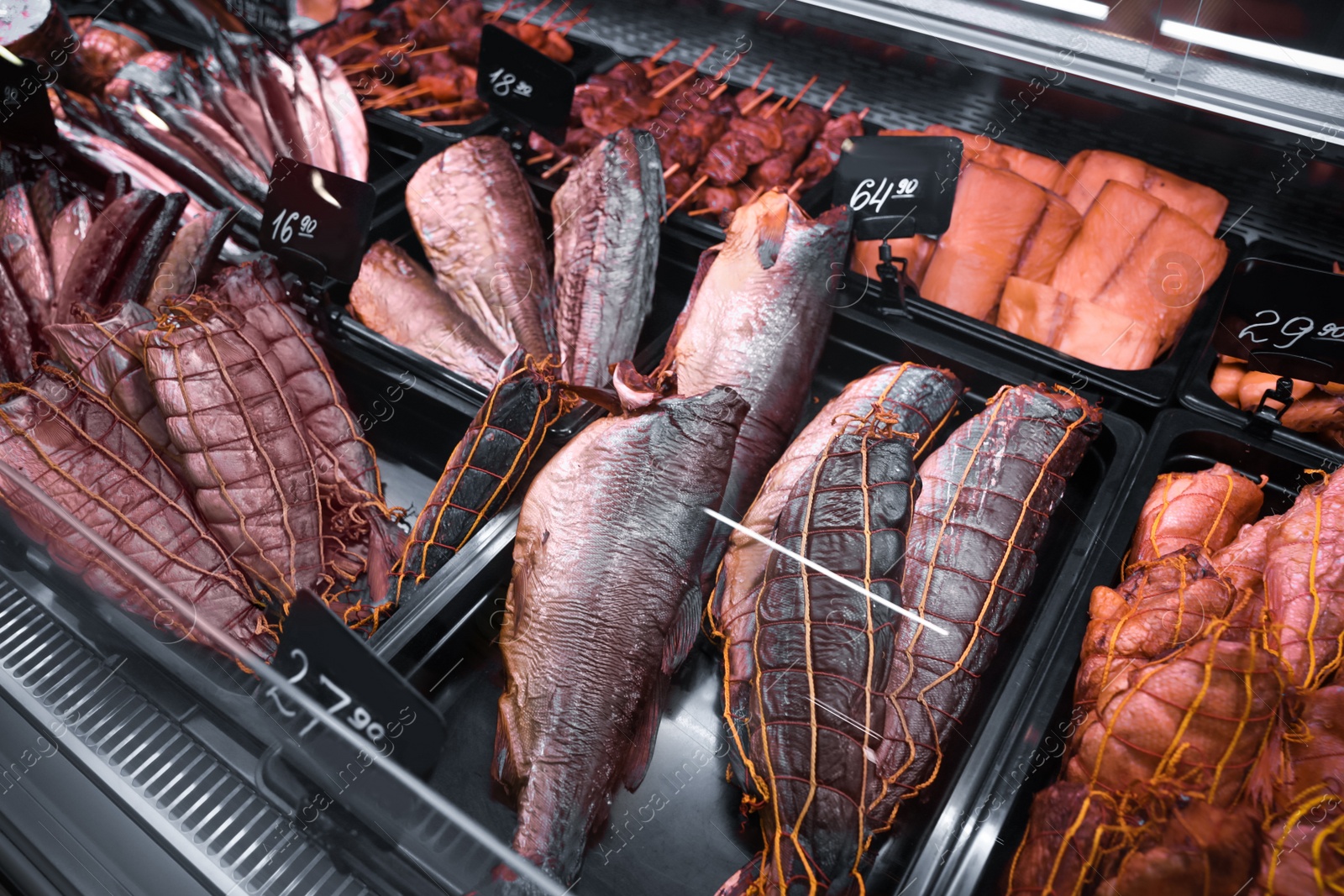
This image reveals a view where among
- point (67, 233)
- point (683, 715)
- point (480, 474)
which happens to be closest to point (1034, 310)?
point (683, 715)

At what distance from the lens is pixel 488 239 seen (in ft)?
9.80

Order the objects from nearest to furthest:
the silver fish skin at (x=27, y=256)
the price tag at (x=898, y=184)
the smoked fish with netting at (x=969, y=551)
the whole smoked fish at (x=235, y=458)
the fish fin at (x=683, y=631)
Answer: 1. the smoked fish with netting at (x=969, y=551)
2. the fish fin at (x=683, y=631)
3. the whole smoked fish at (x=235, y=458)
4. the price tag at (x=898, y=184)
5. the silver fish skin at (x=27, y=256)

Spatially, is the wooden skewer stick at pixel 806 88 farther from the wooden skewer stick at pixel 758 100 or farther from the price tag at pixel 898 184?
the price tag at pixel 898 184

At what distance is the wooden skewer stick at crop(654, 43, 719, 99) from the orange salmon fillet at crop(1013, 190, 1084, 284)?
160 cm

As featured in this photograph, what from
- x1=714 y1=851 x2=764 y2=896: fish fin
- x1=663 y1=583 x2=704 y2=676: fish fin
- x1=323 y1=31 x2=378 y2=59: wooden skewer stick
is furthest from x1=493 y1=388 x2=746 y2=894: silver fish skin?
x1=323 y1=31 x2=378 y2=59: wooden skewer stick

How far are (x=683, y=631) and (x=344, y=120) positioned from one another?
2583mm

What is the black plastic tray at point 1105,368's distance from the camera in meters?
2.47

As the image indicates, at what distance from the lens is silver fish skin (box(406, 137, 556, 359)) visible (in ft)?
9.48

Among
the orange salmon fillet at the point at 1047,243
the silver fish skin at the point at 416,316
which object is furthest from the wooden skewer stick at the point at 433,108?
the orange salmon fillet at the point at 1047,243

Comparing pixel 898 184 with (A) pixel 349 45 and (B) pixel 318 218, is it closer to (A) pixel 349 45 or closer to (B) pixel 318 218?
(B) pixel 318 218

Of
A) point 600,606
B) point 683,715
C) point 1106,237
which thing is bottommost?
point 683,715

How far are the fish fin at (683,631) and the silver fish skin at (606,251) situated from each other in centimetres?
90

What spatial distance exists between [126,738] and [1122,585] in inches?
88.3

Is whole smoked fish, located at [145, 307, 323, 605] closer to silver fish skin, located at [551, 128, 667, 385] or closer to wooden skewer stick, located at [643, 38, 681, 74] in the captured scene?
silver fish skin, located at [551, 128, 667, 385]
